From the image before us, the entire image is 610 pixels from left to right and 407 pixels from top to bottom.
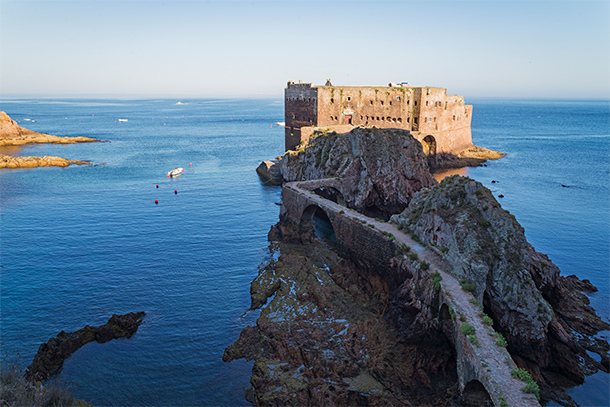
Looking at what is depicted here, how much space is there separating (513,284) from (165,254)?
29468mm

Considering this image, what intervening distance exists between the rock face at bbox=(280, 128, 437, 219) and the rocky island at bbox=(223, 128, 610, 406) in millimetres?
14276

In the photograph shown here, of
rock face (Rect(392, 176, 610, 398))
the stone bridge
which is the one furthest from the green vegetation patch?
rock face (Rect(392, 176, 610, 398))

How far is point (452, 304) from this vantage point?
2070 cm

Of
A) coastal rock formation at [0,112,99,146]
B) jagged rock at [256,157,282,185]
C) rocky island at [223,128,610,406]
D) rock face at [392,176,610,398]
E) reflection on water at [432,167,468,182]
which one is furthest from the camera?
coastal rock formation at [0,112,99,146]

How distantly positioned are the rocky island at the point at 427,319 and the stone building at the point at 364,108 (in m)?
33.0

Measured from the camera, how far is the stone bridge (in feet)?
51.5

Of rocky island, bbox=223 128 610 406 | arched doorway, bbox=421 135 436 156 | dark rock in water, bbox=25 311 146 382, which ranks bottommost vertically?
dark rock in water, bbox=25 311 146 382

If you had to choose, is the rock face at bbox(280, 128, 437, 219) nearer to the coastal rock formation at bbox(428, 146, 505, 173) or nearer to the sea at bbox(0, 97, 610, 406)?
the sea at bbox(0, 97, 610, 406)

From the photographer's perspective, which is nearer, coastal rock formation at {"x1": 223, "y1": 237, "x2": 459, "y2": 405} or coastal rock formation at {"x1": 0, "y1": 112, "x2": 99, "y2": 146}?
coastal rock formation at {"x1": 223, "y1": 237, "x2": 459, "y2": 405}

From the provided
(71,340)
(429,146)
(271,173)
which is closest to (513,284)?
(71,340)

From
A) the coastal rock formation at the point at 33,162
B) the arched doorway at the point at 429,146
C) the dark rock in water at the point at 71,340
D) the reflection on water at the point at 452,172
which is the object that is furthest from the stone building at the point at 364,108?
the coastal rock formation at the point at 33,162

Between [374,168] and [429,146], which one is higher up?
[429,146]

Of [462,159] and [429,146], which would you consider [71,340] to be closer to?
[429,146]

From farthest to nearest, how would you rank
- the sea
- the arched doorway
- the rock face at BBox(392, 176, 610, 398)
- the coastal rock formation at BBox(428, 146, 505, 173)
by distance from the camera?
the coastal rock formation at BBox(428, 146, 505, 173)
the arched doorway
the sea
the rock face at BBox(392, 176, 610, 398)
